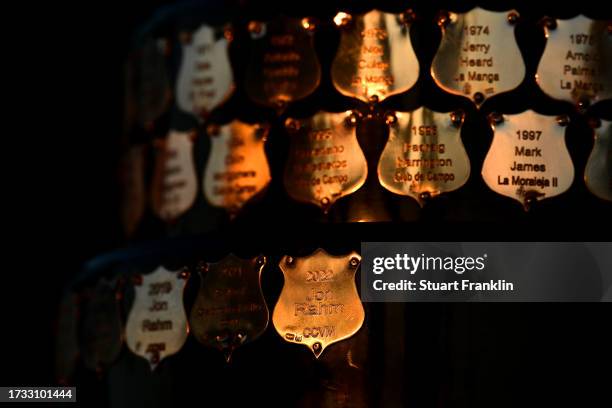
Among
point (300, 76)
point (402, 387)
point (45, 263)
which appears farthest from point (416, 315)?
point (45, 263)

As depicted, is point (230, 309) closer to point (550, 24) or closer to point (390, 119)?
point (390, 119)

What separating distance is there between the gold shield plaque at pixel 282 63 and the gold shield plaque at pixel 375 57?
0.04 metres

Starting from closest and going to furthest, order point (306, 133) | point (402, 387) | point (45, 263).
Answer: point (402, 387) → point (306, 133) → point (45, 263)

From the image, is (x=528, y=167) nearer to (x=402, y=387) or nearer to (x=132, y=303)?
(x=402, y=387)

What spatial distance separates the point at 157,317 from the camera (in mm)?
1746

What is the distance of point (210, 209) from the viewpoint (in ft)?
5.74

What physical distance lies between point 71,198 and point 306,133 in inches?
33.3

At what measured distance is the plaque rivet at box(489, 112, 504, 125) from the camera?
1.67 meters

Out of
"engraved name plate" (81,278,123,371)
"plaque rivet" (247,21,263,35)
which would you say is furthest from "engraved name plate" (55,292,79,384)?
"plaque rivet" (247,21,263,35)

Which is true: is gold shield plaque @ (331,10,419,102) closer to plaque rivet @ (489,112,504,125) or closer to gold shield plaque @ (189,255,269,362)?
plaque rivet @ (489,112,504,125)

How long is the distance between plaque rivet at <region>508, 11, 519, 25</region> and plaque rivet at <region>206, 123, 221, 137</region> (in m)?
0.40

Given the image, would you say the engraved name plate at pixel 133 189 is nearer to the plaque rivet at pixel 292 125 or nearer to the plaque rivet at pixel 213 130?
the plaque rivet at pixel 213 130

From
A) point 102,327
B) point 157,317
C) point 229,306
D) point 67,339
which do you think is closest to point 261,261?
point 229,306

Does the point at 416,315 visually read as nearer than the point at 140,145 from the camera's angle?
Yes
